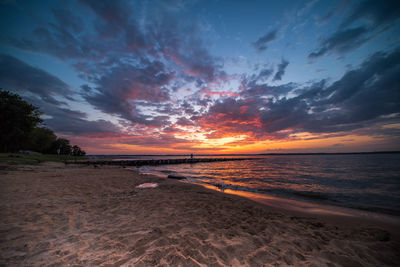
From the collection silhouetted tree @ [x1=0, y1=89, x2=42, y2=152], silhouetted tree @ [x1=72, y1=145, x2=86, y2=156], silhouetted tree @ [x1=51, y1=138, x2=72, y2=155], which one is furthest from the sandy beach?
silhouetted tree @ [x1=72, y1=145, x2=86, y2=156]

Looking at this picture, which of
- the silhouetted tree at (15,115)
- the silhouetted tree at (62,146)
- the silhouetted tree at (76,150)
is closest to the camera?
the silhouetted tree at (15,115)

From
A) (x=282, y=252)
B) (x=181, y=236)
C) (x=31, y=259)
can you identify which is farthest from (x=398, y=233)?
(x=31, y=259)

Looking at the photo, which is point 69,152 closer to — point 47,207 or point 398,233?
point 47,207

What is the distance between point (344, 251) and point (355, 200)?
8.95m

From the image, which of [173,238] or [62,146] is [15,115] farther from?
[62,146]

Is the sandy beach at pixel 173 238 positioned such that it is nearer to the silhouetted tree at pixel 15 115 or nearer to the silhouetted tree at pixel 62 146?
the silhouetted tree at pixel 15 115

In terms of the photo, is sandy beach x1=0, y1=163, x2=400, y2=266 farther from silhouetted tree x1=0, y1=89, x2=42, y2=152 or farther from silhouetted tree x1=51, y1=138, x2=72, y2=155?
silhouetted tree x1=51, y1=138, x2=72, y2=155

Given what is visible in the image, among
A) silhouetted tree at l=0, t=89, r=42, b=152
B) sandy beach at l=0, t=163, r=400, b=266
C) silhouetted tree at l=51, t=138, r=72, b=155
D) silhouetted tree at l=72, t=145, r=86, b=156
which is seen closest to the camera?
sandy beach at l=0, t=163, r=400, b=266

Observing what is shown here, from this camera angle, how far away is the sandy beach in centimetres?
311

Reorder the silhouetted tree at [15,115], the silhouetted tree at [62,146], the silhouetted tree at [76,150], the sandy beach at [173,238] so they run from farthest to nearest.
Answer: the silhouetted tree at [76,150]
the silhouetted tree at [62,146]
the silhouetted tree at [15,115]
the sandy beach at [173,238]

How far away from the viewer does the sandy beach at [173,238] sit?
3107 mm

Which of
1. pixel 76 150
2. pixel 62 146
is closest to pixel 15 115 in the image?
pixel 62 146

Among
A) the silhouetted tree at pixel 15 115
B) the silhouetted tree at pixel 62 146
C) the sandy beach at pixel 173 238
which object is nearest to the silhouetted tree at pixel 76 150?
the silhouetted tree at pixel 62 146

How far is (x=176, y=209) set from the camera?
630cm
